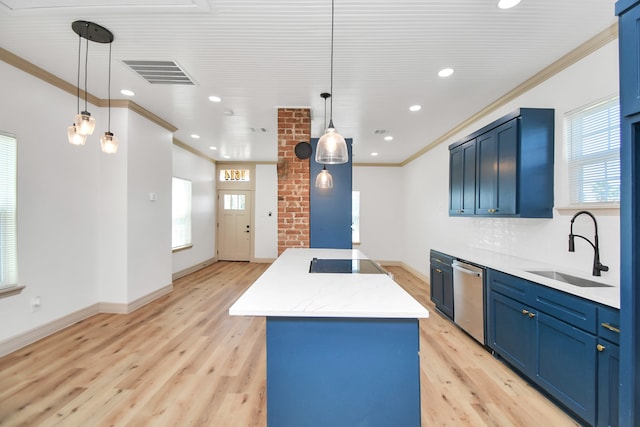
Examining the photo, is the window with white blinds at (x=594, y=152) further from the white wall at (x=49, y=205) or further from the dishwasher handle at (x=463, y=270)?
the white wall at (x=49, y=205)

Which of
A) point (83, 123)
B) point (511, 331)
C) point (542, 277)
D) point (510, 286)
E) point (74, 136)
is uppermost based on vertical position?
point (83, 123)

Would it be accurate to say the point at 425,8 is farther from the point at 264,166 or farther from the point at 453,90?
the point at 264,166

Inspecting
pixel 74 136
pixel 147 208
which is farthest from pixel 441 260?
pixel 147 208

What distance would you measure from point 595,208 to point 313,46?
266cm

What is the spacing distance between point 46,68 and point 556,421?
212 inches

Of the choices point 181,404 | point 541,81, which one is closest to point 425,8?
point 541,81

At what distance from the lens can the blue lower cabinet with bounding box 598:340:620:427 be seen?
1550mm

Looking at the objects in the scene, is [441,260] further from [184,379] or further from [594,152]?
[184,379]

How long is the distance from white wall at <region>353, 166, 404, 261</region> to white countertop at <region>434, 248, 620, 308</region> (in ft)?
11.4

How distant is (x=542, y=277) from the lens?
213cm

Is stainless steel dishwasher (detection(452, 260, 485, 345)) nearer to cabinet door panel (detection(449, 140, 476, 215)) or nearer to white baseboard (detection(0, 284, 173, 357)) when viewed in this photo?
cabinet door panel (detection(449, 140, 476, 215))

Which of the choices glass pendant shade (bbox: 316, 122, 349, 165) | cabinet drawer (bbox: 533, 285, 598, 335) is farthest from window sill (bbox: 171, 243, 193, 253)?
cabinet drawer (bbox: 533, 285, 598, 335)

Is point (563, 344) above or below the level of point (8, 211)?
below

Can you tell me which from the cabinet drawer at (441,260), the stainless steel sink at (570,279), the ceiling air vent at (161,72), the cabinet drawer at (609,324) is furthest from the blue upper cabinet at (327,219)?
the cabinet drawer at (609,324)
